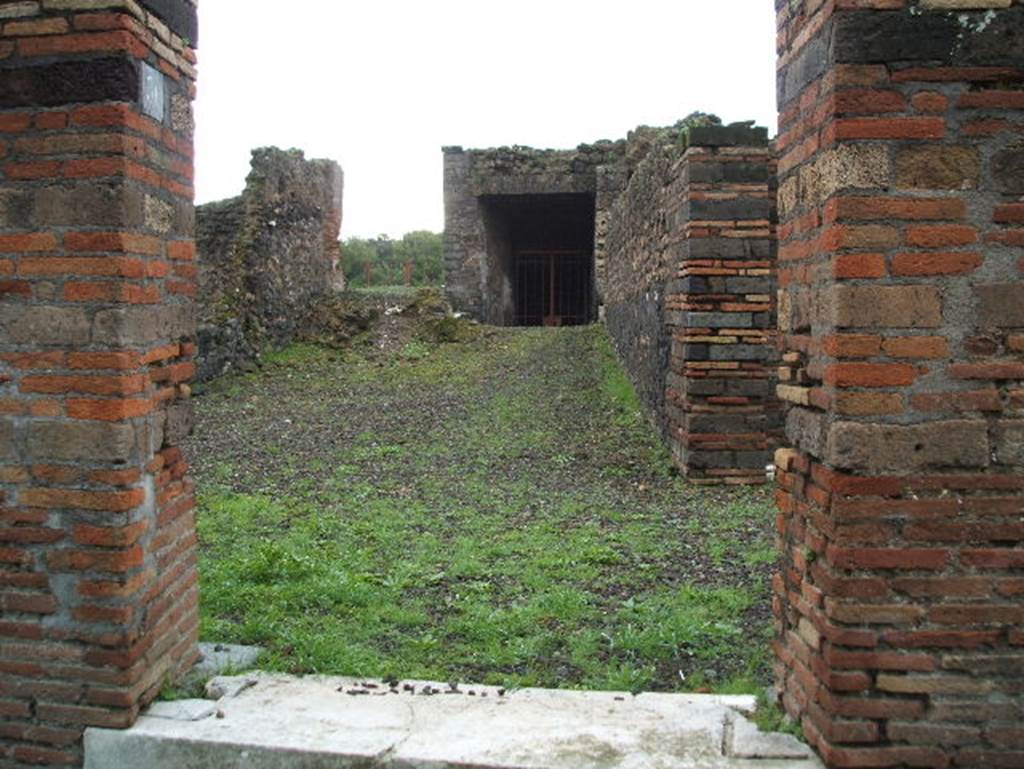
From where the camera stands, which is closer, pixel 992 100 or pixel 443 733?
pixel 992 100

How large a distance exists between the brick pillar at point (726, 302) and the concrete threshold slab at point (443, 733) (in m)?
4.41

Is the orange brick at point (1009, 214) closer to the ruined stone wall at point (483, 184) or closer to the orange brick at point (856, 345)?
the orange brick at point (856, 345)

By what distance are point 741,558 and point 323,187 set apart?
14274mm

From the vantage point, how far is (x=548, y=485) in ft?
25.7

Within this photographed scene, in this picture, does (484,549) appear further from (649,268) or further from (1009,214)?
(649,268)

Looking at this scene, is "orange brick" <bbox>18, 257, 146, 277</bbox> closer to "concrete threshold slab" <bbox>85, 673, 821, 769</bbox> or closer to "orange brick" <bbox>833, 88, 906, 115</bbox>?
"concrete threshold slab" <bbox>85, 673, 821, 769</bbox>

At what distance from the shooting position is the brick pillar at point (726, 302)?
24.8 ft

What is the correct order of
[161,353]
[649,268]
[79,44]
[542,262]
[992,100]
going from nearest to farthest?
[992,100] → [79,44] → [161,353] → [649,268] → [542,262]

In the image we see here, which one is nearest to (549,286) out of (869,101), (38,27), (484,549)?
(484,549)

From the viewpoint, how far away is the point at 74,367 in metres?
3.28

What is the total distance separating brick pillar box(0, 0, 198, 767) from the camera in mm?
3246

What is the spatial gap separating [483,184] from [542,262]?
5.10 meters

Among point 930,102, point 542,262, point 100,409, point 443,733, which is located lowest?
point 443,733

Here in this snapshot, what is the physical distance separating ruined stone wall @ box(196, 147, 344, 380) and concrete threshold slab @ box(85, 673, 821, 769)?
10.1 m
